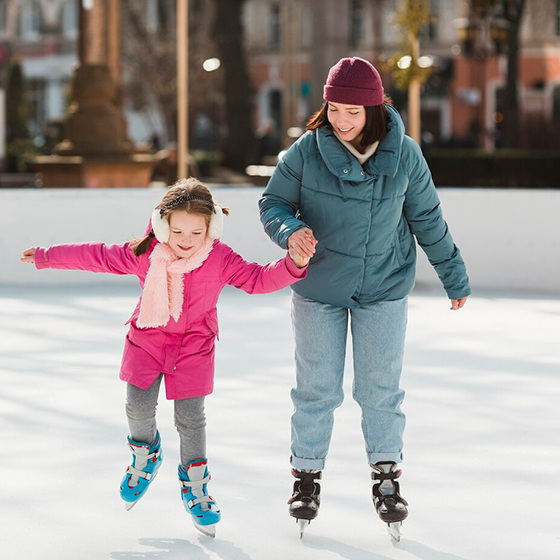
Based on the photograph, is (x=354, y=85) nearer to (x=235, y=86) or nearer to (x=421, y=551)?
(x=421, y=551)

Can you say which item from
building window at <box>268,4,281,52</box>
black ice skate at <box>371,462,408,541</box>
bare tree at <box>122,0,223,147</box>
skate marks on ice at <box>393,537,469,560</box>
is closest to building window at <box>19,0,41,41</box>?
building window at <box>268,4,281,52</box>

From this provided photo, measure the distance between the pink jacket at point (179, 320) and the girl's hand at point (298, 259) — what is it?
0.55ft

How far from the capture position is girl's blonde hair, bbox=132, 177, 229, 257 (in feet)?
12.6

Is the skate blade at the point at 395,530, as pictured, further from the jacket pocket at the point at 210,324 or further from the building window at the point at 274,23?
the building window at the point at 274,23

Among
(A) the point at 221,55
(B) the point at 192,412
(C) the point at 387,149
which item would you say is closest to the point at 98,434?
(B) the point at 192,412

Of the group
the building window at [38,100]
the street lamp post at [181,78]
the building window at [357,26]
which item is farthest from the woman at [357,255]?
the building window at [38,100]

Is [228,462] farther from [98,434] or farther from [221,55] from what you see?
[221,55]

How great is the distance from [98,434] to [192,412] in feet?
5.22

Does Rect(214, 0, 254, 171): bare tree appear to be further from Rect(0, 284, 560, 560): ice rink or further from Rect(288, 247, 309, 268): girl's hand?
Rect(288, 247, 309, 268): girl's hand

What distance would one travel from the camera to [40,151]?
1072 inches

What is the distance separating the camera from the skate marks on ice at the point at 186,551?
3.71 metres

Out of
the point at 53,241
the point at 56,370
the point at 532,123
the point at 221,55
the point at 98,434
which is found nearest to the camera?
the point at 98,434

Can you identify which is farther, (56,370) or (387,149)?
(56,370)

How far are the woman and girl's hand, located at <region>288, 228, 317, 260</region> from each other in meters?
0.10
